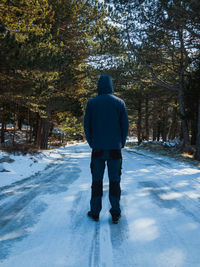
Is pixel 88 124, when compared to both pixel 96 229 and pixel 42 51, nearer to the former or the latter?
pixel 96 229

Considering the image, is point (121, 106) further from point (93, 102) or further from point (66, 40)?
point (66, 40)

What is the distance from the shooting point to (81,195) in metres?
4.25

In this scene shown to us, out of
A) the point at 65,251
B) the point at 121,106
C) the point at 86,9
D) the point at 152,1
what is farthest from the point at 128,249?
the point at 86,9

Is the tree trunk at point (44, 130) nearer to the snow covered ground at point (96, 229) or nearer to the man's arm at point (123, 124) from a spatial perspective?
the snow covered ground at point (96, 229)

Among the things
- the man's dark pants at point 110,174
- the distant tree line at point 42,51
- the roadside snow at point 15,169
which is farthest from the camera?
the distant tree line at point 42,51

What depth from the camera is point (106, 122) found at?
309 cm

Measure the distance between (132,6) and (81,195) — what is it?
1119 centimetres

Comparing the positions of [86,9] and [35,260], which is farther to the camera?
[86,9]

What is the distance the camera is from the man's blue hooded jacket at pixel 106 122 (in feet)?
10.1

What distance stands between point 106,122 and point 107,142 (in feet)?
1.00

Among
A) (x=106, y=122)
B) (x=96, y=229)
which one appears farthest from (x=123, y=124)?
(x=96, y=229)

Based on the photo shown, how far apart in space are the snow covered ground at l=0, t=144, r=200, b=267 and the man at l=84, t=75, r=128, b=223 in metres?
0.33

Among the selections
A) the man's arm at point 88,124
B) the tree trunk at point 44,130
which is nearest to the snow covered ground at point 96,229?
the man's arm at point 88,124

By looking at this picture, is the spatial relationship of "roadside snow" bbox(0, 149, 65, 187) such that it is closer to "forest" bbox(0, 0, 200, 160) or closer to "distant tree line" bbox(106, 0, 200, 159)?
"forest" bbox(0, 0, 200, 160)
